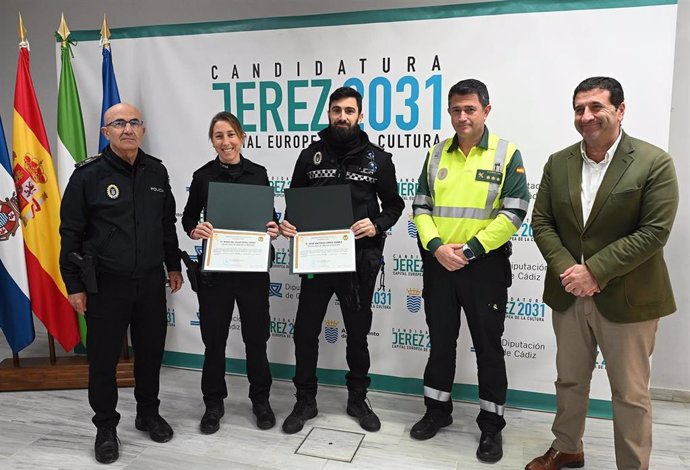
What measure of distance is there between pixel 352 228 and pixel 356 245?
0.41 feet

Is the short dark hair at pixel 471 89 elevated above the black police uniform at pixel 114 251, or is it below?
above

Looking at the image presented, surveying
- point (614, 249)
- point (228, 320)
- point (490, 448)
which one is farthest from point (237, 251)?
point (614, 249)

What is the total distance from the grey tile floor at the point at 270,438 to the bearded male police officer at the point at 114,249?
270 mm

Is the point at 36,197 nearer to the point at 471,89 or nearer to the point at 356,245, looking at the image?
the point at 356,245

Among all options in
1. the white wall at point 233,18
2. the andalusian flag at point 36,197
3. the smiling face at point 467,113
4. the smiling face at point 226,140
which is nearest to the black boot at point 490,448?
the white wall at point 233,18

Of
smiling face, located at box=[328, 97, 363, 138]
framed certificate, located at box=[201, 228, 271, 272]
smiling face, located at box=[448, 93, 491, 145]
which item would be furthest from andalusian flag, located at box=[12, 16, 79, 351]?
smiling face, located at box=[448, 93, 491, 145]

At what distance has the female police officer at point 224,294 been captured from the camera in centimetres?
268

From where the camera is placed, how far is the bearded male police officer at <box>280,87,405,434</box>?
265 centimetres

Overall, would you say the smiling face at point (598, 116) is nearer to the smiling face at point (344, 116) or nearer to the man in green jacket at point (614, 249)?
the man in green jacket at point (614, 249)

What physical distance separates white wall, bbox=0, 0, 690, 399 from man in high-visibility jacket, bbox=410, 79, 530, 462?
104 centimetres

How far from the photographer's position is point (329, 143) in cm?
272

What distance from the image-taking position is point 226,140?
8.67ft

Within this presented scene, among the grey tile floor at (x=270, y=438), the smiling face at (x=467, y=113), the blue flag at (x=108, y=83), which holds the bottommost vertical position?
the grey tile floor at (x=270, y=438)

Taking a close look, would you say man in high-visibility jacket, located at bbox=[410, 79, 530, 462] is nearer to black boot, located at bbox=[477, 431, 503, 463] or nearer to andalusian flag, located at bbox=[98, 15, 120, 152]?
black boot, located at bbox=[477, 431, 503, 463]
